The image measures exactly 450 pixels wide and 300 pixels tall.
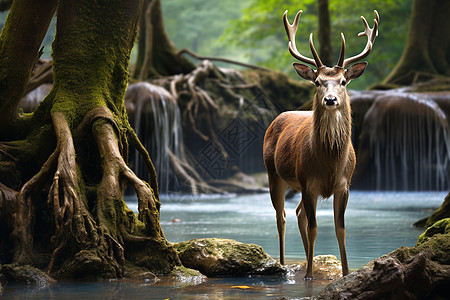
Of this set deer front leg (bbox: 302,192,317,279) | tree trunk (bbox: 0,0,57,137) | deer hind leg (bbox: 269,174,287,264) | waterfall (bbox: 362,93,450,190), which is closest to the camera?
deer front leg (bbox: 302,192,317,279)

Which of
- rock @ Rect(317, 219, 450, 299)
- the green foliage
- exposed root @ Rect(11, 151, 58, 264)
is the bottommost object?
rock @ Rect(317, 219, 450, 299)

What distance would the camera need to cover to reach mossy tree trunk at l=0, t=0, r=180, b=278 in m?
6.10

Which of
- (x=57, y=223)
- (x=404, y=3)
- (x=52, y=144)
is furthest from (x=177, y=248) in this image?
(x=404, y=3)

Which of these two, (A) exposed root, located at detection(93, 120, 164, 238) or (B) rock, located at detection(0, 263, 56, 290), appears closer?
(B) rock, located at detection(0, 263, 56, 290)

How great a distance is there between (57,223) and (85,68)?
217 centimetres

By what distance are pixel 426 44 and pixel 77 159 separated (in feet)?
59.8

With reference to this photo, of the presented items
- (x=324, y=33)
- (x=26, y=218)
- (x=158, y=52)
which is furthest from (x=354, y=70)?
(x=158, y=52)

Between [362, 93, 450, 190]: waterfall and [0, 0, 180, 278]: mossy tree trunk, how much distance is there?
38.8 ft

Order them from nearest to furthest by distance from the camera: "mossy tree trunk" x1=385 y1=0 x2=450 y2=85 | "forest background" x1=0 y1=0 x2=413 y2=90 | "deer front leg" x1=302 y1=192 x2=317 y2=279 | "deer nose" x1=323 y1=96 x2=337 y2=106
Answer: "deer nose" x1=323 y1=96 x2=337 y2=106 < "deer front leg" x1=302 y1=192 x2=317 y2=279 < "mossy tree trunk" x1=385 y1=0 x2=450 y2=85 < "forest background" x1=0 y1=0 x2=413 y2=90

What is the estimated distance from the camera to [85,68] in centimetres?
739

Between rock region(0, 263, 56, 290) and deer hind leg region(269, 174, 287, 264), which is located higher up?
deer hind leg region(269, 174, 287, 264)

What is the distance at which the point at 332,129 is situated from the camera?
5.98 metres

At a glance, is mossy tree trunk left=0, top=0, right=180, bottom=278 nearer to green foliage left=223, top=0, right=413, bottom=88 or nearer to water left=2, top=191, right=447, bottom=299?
water left=2, top=191, right=447, bottom=299

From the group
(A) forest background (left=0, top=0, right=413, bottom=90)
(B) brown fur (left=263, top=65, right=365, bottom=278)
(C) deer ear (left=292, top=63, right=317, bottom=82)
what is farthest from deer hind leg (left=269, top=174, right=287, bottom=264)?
(A) forest background (left=0, top=0, right=413, bottom=90)
